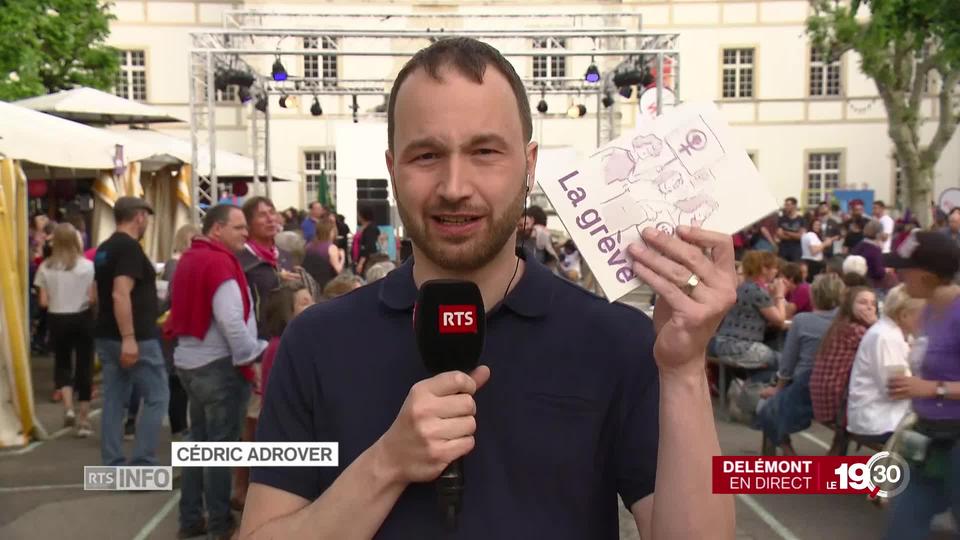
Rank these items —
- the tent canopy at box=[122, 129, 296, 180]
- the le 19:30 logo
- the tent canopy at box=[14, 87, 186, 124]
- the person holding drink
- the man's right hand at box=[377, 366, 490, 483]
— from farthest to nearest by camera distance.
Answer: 1. the tent canopy at box=[122, 129, 296, 180]
2. the tent canopy at box=[14, 87, 186, 124]
3. the person holding drink
4. the le 19:30 logo
5. the man's right hand at box=[377, 366, 490, 483]

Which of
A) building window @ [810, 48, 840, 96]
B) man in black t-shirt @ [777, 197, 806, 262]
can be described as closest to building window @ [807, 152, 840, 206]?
building window @ [810, 48, 840, 96]

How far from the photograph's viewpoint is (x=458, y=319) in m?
1.34

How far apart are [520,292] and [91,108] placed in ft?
40.7

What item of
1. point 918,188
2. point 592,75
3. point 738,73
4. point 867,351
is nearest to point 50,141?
point 867,351

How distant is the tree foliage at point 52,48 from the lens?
48.2 ft

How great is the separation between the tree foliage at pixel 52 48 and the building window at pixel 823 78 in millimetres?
21701

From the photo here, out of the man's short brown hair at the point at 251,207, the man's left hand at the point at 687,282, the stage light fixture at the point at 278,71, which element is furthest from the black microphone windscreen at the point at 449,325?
the stage light fixture at the point at 278,71

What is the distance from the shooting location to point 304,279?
6055mm

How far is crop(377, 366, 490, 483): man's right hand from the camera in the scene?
1.28 m

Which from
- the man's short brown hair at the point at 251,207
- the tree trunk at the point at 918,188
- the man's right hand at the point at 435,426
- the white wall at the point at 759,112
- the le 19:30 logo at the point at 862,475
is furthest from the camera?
the white wall at the point at 759,112

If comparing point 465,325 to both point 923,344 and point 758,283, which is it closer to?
point 923,344

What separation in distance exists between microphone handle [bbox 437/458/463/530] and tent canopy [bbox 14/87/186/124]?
11978 millimetres

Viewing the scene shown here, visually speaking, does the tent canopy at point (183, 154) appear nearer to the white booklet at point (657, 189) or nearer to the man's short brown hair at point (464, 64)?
the man's short brown hair at point (464, 64)

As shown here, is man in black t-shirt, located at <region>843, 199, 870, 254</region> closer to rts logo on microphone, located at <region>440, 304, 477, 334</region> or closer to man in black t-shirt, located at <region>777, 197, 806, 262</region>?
man in black t-shirt, located at <region>777, 197, 806, 262</region>
